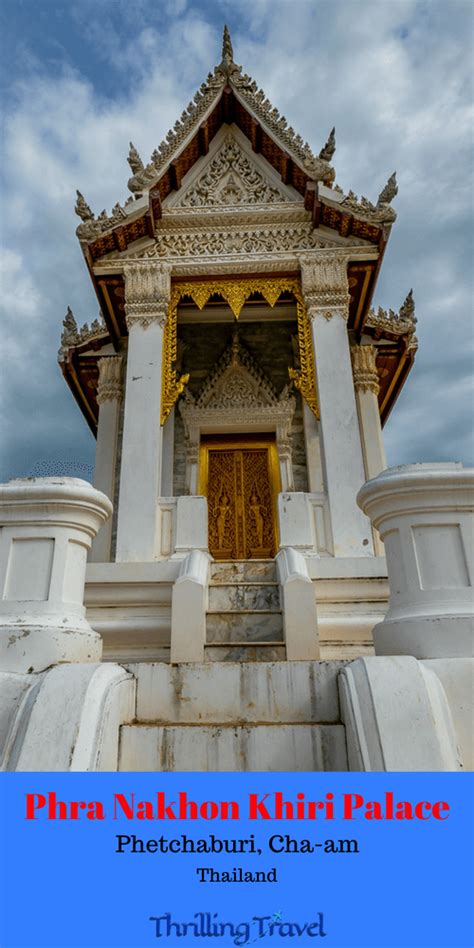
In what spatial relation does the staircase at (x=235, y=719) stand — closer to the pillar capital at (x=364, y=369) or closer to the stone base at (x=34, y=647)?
the stone base at (x=34, y=647)

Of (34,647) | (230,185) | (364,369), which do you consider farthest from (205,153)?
(34,647)

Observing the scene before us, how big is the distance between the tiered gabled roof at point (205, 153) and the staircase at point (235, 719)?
568cm

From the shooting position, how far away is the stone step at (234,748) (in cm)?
229

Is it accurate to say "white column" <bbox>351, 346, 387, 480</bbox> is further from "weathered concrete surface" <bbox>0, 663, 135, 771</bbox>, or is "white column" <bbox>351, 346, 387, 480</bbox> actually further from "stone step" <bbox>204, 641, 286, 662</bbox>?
"weathered concrete surface" <bbox>0, 663, 135, 771</bbox>

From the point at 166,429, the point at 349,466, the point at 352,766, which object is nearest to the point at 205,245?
the point at 166,429

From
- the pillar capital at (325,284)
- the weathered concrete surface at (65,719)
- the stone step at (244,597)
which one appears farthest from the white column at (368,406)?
the weathered concrete surface at (65,719)

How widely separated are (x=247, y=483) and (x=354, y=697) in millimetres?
6687

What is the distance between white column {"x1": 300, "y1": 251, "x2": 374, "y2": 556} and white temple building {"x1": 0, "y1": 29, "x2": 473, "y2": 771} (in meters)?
0.02

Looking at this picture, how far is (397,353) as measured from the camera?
9312mm

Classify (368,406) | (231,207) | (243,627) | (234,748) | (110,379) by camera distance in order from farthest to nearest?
(110,379)
(368,406)
(231,207)
(243,627)
(234,748)

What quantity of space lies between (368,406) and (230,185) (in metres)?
3.59

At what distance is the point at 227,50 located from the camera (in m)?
8.09

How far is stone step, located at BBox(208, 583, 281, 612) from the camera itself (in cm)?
449

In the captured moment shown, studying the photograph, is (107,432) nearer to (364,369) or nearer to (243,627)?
(364,369)
